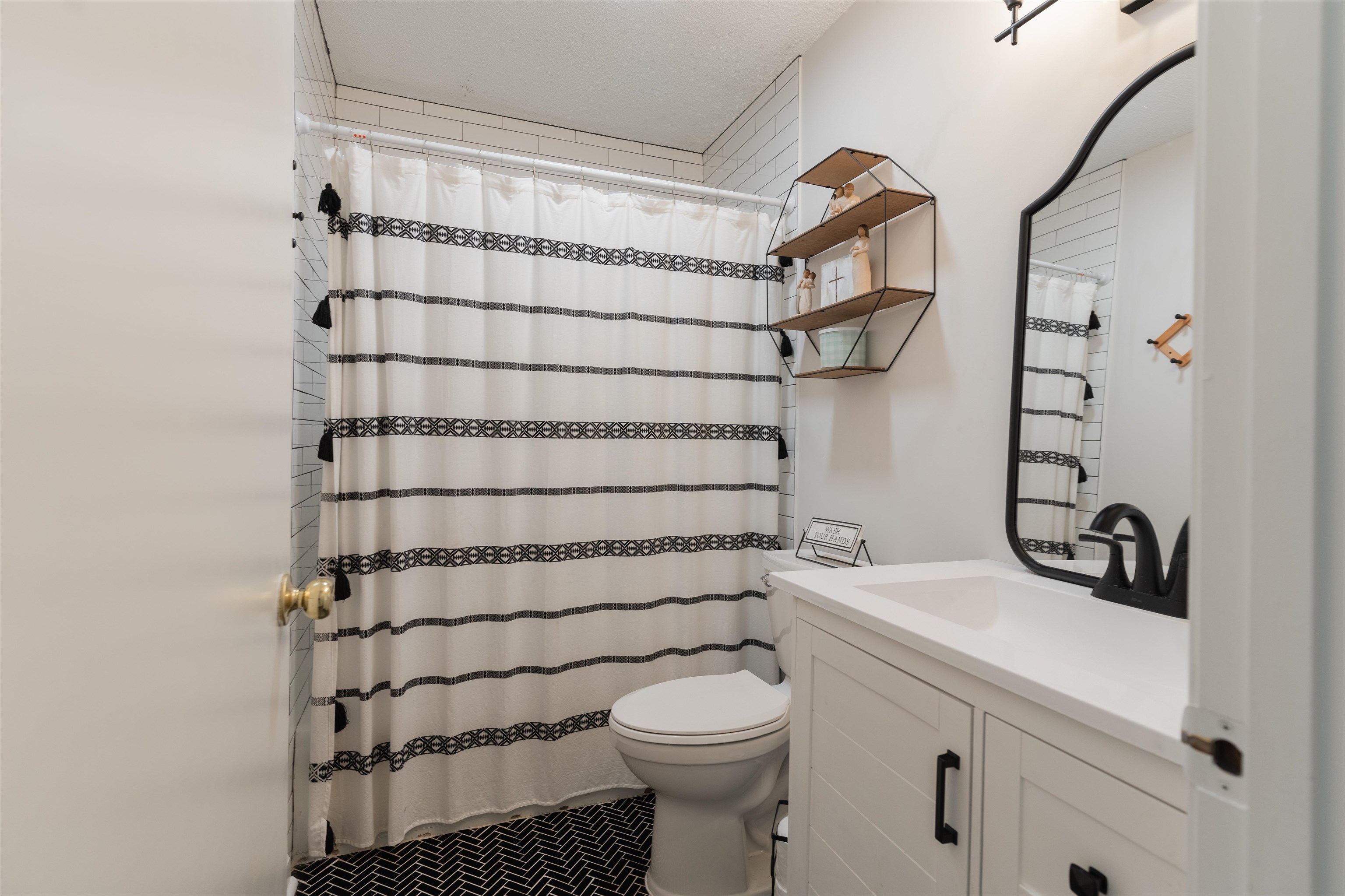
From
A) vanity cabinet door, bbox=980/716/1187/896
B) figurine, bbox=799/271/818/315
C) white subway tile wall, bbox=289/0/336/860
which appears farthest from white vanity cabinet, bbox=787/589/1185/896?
white subway tile wall, bbox=289/0/336/860

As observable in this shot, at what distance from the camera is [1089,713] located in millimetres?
634

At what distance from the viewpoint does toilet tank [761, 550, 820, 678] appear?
→ 1789mm

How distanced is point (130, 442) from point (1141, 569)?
4.50 feet

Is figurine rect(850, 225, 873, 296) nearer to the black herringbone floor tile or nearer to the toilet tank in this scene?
the toilet tank

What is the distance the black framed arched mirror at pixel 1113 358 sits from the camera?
1047 mm

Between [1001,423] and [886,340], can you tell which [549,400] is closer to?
[886,340]

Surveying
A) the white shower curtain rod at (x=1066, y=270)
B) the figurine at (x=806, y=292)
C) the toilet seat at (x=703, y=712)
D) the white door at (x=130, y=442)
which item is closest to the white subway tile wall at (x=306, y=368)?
the toilet seat at (x=703, y=712)

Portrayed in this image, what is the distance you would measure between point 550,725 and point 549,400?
108 centimetres

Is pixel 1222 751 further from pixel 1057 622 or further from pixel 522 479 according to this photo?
pixel 522 479

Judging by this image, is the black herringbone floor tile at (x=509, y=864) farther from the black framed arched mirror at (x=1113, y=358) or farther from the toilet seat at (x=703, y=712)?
the black framed arched mirror at (x=1113, y=358)

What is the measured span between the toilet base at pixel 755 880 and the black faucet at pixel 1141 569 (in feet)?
3.95

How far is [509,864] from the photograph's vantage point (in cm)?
173

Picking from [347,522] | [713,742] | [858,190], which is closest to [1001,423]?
[858,190]

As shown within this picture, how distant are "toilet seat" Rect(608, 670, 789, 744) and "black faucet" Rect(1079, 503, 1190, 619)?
84cm
